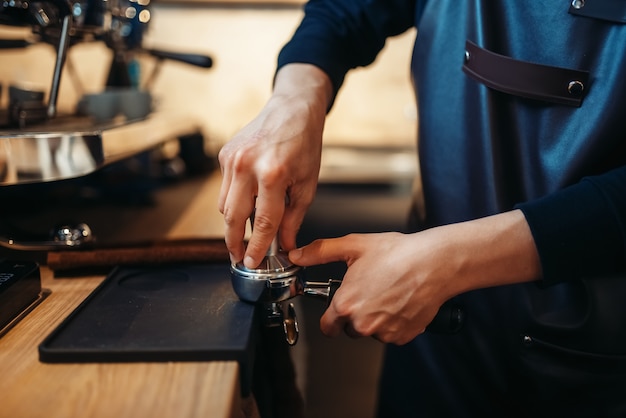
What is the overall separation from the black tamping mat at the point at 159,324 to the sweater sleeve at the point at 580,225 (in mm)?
294

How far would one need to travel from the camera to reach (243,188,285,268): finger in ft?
1.88

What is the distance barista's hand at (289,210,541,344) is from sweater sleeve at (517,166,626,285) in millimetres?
12

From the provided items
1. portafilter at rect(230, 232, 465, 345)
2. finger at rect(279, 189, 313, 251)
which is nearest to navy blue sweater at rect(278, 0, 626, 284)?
portafilter at rect(230, 232, 465, 345)

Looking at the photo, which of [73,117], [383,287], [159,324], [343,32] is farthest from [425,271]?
[73,117]

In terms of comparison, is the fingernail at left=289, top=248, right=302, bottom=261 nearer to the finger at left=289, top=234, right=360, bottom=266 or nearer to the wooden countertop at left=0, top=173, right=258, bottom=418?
the finger at left=289, top=234, right=360, bottom=266

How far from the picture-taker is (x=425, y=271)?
563 millimetres

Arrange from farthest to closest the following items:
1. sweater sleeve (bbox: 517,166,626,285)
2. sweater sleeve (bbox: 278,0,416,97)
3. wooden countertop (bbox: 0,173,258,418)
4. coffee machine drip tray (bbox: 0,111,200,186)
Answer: sweater sleeve (bbox: 278,0,416,97) → coffee machine drip tray (bbox: 0,111,200,186) → sweater sleeve (bbox: 517,166,626,285) → wooden countertop (bbox: 0,173,258,418)

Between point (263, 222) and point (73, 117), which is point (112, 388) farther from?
point (73, 117)

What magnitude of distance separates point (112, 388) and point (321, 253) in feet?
0.80

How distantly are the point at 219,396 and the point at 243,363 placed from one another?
5 cm

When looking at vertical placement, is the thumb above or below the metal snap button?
below

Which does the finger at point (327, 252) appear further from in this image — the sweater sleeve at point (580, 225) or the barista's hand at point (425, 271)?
the sweater sleeve at point (580, 225)

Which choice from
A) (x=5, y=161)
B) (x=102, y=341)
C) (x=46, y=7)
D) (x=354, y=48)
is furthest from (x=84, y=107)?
(x=102, y=341)

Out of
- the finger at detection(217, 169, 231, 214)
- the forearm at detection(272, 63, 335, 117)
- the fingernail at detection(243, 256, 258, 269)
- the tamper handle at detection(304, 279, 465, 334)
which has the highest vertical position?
the forearm at detection(272, 63, 335, 117)
